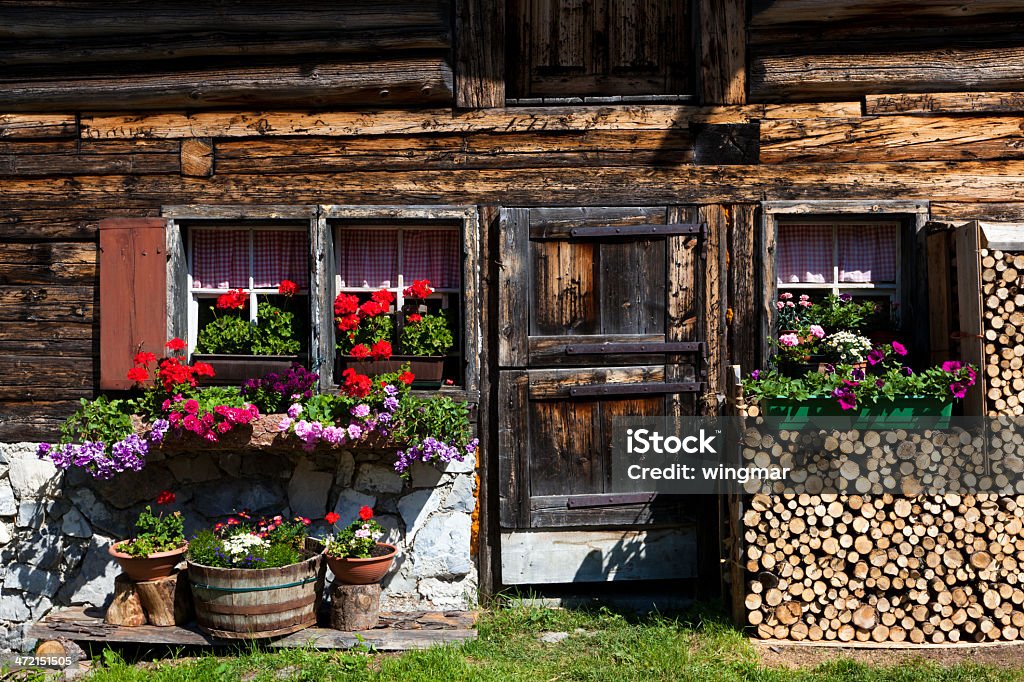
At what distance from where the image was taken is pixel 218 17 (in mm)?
5719

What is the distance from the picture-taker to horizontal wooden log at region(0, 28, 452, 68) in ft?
18.8

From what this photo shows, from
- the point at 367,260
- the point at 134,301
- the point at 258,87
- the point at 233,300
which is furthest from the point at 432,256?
the point at 134,301

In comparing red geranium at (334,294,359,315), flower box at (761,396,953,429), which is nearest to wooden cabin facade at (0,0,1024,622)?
red geranium at (334,294,359,315)

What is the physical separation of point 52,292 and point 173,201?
1068mm

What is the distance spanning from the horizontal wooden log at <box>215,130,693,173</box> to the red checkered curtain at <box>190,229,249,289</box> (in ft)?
1.51

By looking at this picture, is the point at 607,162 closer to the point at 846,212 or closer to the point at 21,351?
the point at 846,212

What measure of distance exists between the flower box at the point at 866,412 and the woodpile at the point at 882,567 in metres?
0.44

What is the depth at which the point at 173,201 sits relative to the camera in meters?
5.83

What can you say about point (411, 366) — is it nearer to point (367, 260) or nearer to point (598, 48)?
point (367, 260)

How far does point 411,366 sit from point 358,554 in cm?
128

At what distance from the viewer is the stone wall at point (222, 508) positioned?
5.68 meters

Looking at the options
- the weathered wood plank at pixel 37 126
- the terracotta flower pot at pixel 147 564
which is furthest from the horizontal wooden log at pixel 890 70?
the terracotta flower pot at pixel 147 564

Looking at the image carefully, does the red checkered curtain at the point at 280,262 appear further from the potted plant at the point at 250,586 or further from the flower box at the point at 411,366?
the potted plant at the point at 250,586

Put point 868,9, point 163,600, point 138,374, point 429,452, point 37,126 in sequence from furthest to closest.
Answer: point 37,126 < point 868,9 < point 138,374 < point 429,452 < point 163,600
